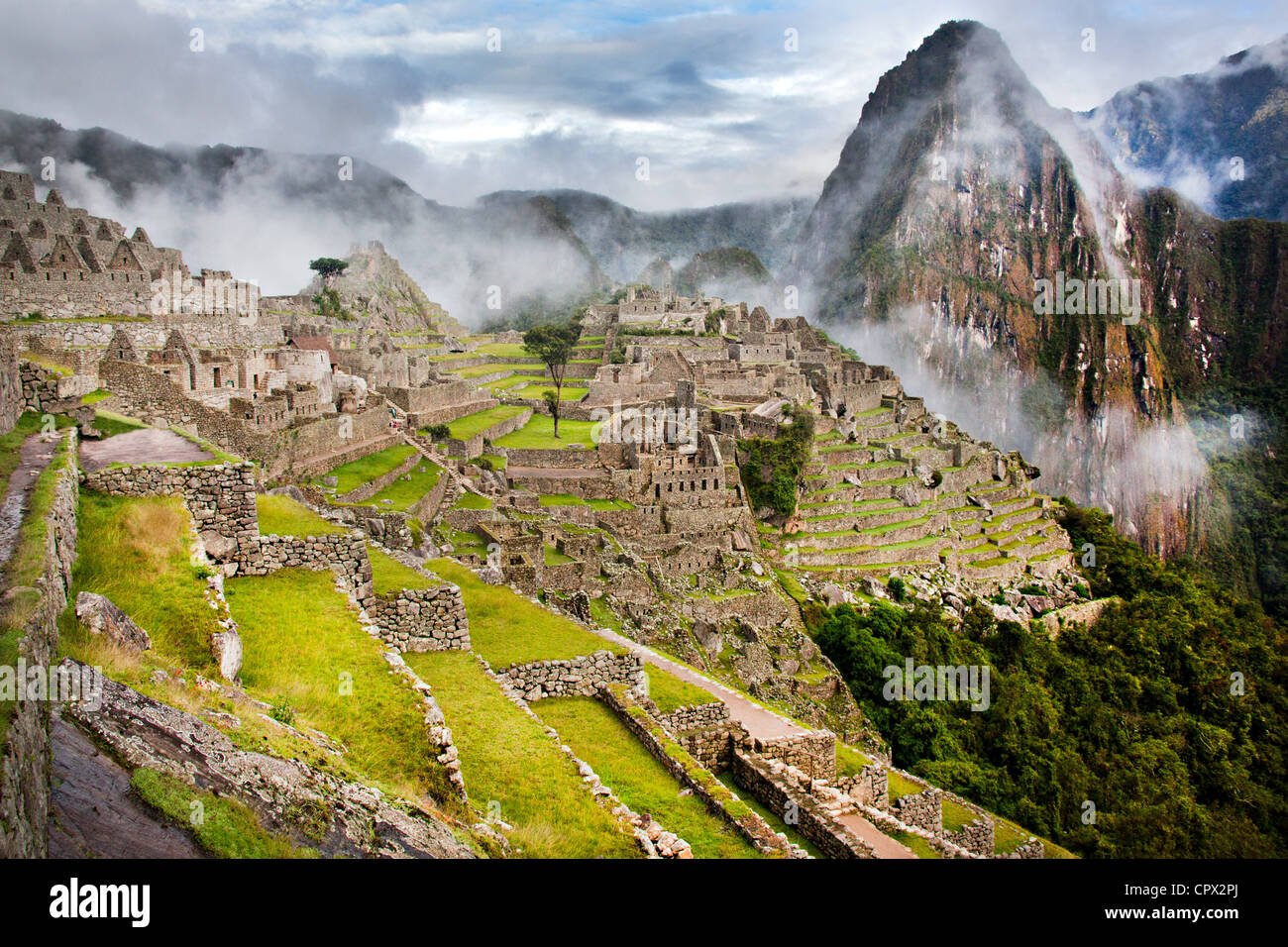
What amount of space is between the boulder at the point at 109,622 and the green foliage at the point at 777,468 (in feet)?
109

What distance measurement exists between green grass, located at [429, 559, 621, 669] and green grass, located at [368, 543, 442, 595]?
3.31 ft

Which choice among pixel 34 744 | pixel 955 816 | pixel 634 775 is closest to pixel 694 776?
pixel 634 775

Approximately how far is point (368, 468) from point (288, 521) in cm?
1664

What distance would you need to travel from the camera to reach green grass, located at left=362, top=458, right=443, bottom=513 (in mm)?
24573

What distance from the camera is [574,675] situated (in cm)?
1066

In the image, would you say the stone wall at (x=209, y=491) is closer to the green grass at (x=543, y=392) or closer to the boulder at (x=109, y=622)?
the boulder at (x=109, y=622)

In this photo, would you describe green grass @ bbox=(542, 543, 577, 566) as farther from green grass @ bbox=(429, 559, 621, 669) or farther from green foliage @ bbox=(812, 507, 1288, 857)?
green grass @ bbox=(429, 559, 621, 669)

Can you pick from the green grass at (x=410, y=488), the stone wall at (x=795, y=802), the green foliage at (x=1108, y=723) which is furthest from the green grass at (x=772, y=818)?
the green foliage at (x=1108, y=723)

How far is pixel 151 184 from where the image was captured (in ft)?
A: 154

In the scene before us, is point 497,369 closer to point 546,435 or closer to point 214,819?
point 546,435

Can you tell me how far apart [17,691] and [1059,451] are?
7112 inches

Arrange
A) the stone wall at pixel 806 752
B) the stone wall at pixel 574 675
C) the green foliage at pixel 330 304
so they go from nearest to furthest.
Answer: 1. the stone wall at pixel 574 675
2. the stone wall at pixel 806 752
3. the green foliage at pixel 330 304

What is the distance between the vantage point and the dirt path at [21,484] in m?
6.76
